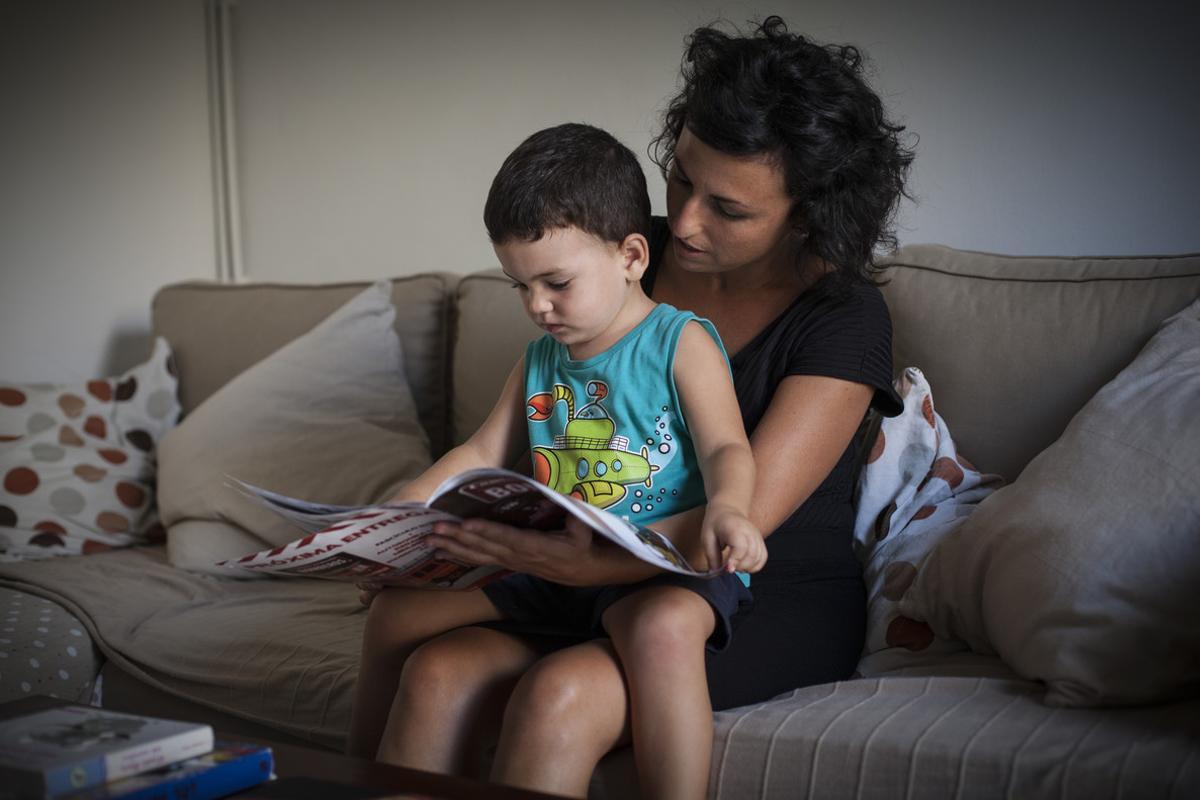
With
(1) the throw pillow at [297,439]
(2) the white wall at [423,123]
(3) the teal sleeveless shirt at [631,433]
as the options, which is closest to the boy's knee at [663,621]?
(3) the teal sleeveless shirt at [631,433]

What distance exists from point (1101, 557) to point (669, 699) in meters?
0.50

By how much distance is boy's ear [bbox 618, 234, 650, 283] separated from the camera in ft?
4.34

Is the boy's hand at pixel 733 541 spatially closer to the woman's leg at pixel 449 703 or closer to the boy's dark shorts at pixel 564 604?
the boy's dark shorts at pixel 564 604

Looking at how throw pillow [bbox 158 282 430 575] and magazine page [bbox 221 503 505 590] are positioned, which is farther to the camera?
throw pillow [bbox 158 282 430 575]

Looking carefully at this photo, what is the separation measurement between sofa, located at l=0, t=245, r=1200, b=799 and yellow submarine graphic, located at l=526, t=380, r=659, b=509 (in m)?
0.29

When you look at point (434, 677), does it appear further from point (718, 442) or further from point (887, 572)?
point (887, 572)

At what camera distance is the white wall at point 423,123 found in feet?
6.39

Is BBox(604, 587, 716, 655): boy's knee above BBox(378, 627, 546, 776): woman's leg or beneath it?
above

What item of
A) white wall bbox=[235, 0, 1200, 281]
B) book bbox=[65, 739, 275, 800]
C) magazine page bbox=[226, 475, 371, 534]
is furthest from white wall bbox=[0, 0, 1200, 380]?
book bbox=[65, 739, 275, 800]

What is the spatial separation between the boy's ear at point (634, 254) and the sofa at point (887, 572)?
52 cm

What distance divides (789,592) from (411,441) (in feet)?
3.33

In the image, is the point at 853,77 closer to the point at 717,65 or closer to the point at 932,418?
the point at 717,65

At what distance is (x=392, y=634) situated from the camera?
1.35 meters

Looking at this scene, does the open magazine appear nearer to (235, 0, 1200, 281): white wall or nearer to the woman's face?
the woman's face
